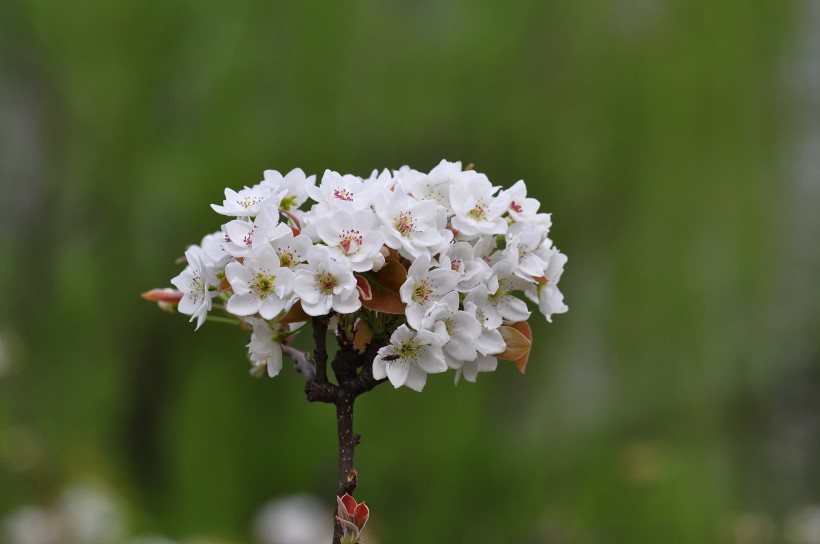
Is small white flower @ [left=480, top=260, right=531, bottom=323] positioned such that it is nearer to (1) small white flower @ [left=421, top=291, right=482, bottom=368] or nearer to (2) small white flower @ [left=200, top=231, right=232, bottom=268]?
(1) small white flower @ [left=421, top=291, right=482, bottom=368]

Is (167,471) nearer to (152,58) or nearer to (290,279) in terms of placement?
(152,58)

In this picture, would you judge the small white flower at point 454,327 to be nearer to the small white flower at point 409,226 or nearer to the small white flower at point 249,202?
the small white flower at point 409,226

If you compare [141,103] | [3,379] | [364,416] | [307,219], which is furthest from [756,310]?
[307,219]

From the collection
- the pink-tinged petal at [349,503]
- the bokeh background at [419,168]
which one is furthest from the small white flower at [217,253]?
the bokeh background at [419,168]

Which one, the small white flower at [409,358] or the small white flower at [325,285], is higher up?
the small white flower at [325,285]

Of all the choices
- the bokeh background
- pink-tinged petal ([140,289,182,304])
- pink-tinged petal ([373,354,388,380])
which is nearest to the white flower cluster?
pink-tinged petal ([373,354,388,380])

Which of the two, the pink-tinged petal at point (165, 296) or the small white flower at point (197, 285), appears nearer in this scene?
the small white flower at point (197, 285)
